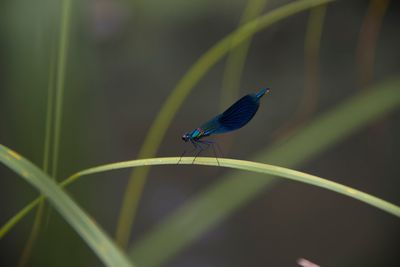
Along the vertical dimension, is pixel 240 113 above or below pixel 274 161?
above

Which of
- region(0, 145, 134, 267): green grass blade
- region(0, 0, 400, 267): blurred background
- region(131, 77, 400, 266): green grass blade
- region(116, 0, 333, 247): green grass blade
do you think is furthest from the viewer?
region(0, 0, 400, 267): blurred background

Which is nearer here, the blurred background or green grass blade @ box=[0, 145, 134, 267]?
green grass blade @ box=[0, 145, 134, 267]

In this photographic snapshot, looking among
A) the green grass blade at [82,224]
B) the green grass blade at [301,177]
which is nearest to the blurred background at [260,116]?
the green grass blade at [301,177]

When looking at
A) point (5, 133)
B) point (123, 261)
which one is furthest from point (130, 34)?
point (123, 261)

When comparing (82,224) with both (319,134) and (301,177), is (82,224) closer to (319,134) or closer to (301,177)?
(301,177)

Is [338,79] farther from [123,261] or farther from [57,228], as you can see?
[123,261]

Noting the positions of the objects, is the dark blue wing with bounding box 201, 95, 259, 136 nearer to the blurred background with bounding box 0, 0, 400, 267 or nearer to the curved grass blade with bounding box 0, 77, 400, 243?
the curved grass blade with bounding box 0, 77, 400, 243

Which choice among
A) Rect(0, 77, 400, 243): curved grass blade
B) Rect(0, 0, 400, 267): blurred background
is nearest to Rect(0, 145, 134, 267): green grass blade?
Rect(0, 77, 400, 243): curved grass blade

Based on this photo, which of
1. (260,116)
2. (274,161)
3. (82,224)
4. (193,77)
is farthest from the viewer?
(260,116)

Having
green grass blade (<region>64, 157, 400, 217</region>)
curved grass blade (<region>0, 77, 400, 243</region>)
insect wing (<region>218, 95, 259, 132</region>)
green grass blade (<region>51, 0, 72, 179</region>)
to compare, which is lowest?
green grass blade (<region>64, 157, 400, 217</region>)

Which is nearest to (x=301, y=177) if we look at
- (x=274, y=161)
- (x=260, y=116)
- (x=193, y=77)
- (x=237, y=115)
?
(x=274, y=161)

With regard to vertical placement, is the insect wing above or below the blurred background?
below
